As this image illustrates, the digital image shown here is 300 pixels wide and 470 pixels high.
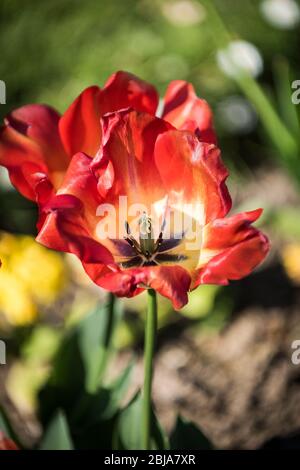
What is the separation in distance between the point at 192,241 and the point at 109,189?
10 centimetres

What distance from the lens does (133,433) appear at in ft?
2.98

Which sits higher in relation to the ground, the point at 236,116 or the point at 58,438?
the point at 58,438

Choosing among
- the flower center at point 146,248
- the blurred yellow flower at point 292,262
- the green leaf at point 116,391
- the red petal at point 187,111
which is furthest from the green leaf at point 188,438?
the blurred yellow flower at point 292,262

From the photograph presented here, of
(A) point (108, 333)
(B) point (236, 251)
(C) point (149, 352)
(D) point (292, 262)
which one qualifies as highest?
(B) point (236, 251)

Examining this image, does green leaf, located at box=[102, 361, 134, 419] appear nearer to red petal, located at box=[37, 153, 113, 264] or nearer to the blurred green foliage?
red petal, located at box=[37, 153, 113, 264]

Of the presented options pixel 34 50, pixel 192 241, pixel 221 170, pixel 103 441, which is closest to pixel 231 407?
pixel 103 441

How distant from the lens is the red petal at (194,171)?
66 cm

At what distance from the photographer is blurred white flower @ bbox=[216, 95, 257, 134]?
2.10 metres

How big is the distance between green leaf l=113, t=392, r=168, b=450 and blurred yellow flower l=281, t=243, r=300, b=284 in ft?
2.99

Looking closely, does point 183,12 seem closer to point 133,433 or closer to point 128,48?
point 128,48

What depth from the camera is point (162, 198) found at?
76 cm

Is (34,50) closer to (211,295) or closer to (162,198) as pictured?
(211,295)

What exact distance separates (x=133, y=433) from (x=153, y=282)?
1.12 feet

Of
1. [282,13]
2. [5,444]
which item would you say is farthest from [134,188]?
[282,13]
